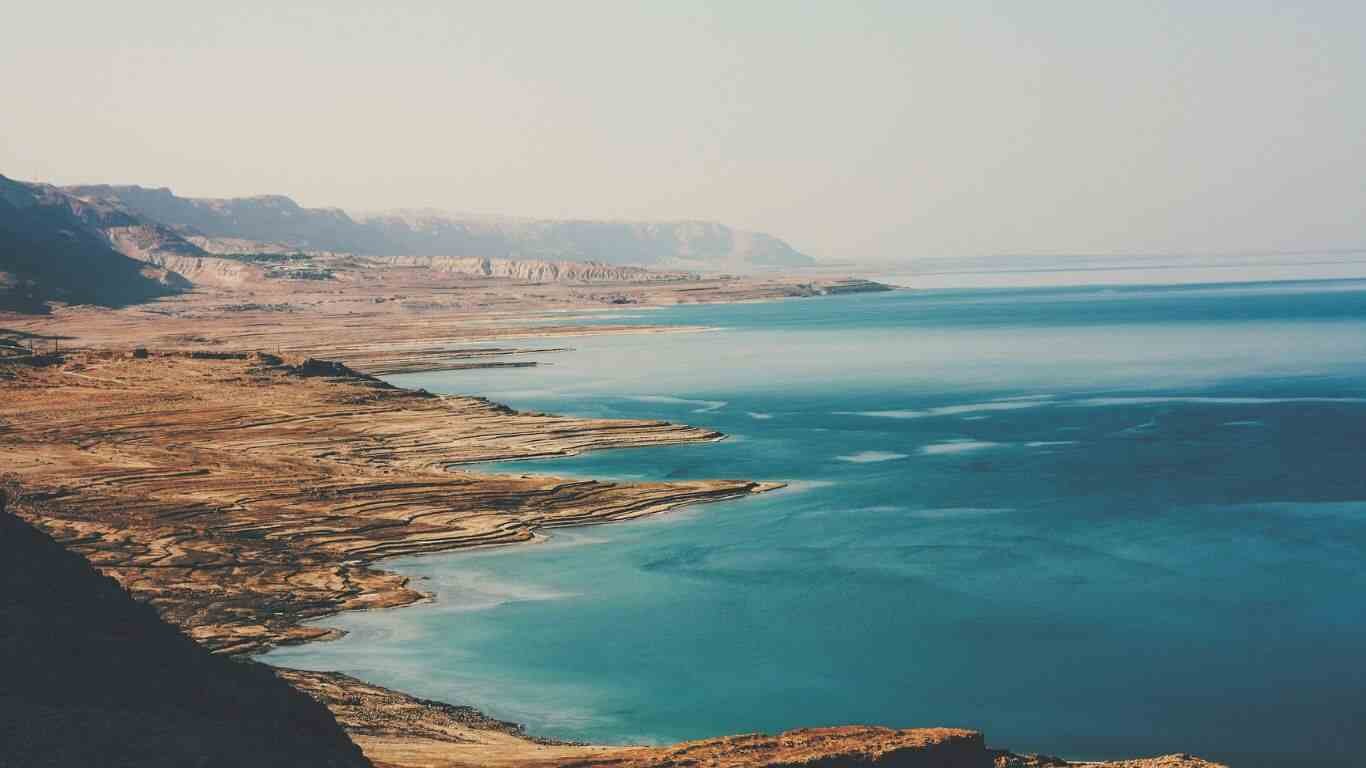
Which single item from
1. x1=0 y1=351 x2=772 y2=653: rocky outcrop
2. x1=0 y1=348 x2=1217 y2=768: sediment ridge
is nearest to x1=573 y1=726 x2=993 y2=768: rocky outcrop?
x1=0 y1=348 x2=1217 y2=768: sediment ridge

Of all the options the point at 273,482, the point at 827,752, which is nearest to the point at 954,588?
the point at 827,752

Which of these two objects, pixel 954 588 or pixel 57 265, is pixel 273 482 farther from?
pixel 57 265

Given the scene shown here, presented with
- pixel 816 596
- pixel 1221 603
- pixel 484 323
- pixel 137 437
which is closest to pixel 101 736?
pixel 816 596

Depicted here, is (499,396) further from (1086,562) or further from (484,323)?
(484,323)

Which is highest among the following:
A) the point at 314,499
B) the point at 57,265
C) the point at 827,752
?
the point at 57,265

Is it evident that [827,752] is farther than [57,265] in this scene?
No

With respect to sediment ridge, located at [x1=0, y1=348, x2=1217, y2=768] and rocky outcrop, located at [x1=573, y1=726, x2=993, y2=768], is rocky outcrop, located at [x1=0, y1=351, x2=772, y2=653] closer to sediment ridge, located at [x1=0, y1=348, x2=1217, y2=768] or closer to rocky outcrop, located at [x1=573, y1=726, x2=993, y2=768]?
sediment ridge, located at [x1=0, y1=348, x2=1217, y2=768]
